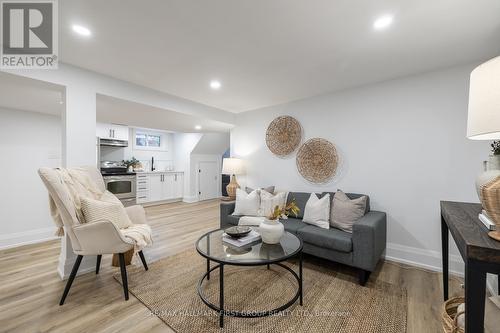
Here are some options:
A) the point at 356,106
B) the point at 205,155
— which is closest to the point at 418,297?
the point at 356,106

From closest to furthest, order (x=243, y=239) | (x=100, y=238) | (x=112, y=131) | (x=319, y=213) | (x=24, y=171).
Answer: (x=100, y=238) < (x=243, y=239) < (x=319, y=213) < (x=24, y=171) < (x=112, y=131)

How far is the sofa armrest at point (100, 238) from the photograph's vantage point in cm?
179

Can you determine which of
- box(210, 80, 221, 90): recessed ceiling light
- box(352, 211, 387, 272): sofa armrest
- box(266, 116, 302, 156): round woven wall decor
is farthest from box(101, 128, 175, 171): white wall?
box(352, 211, 387, 272): sofa armrest

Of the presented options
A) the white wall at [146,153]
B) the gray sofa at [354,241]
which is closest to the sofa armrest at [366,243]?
the gray sofa at [354,241]

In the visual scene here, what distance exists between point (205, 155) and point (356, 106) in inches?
198

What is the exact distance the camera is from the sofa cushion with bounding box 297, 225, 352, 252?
220cm

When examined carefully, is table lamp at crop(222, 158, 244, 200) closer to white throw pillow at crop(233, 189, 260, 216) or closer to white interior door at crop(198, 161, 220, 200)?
white throw pillow at crop(233, 189, 260, 216)

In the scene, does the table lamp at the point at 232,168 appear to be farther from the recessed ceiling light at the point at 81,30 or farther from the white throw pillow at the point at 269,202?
the recessed ceiling light at the point at 81,30

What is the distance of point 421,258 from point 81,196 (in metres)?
3.72

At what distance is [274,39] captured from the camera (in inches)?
72.8

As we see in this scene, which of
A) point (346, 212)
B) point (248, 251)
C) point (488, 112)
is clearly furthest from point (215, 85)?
point (488, 112)

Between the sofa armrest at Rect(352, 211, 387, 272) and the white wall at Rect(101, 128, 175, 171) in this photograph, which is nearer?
the sofa armrest at Rect(352, 211, 387, 272)

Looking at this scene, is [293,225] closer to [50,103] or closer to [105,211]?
[105,211]

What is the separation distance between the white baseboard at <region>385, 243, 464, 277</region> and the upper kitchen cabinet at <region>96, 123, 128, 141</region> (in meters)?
5.99
